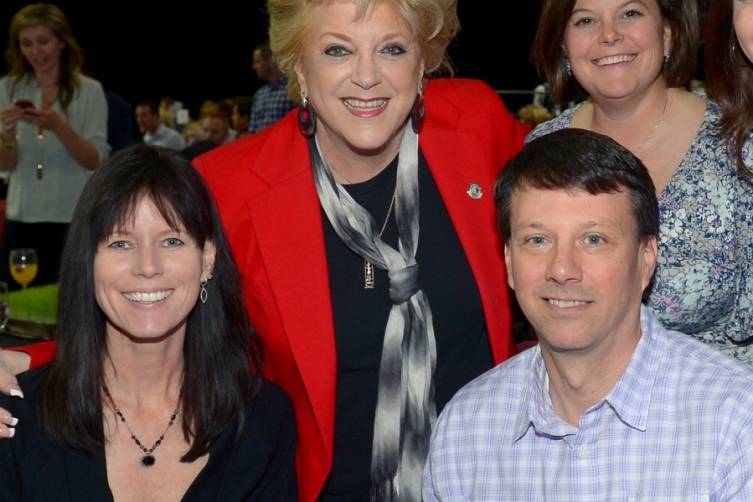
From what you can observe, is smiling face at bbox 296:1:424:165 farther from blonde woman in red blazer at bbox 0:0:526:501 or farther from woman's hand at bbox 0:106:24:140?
woman's hand at bbox 0:106:24:140

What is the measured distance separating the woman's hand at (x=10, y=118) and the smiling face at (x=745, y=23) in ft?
11.6

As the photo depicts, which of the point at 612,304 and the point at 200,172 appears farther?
the point at 200,172

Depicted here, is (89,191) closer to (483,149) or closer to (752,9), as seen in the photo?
(483,149)

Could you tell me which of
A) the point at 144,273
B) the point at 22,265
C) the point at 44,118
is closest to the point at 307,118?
the point at 144,273

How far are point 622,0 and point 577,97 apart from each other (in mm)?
411

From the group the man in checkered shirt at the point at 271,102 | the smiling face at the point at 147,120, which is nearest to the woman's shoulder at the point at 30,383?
the man in checkered shirt at the point at 271,102

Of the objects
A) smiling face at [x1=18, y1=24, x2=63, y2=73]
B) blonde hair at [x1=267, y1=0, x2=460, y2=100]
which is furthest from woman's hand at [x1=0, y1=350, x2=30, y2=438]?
smiling face at [x1=18, y1=24, x2=63, y2=73]

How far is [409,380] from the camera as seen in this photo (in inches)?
104

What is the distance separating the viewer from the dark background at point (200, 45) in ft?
45.9

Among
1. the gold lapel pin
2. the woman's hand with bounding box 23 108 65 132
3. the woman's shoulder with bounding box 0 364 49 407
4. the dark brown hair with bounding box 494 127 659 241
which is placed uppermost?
the woman's hand with bounding box 23 108 65 132

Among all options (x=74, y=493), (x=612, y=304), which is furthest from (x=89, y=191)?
(x=612, y=304)

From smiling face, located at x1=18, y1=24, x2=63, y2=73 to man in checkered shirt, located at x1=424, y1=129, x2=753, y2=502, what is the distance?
142 inches

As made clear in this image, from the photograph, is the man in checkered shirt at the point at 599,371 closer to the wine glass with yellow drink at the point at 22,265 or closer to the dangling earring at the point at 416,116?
the dangling earring at the point at 416,116

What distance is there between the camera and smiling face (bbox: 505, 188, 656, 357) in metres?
2.04
